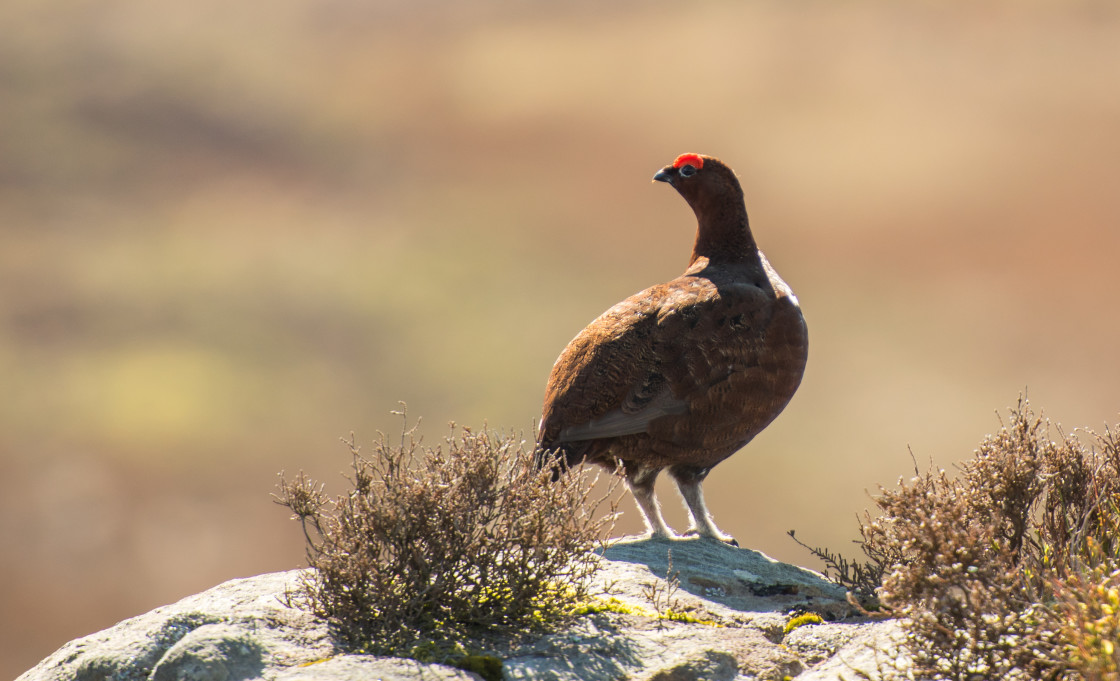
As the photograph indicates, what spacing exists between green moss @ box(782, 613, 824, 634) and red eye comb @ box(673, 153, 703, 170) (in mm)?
3909

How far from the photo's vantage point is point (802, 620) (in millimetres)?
5215

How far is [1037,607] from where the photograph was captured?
3.84 metres

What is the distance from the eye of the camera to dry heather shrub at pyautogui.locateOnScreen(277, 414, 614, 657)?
4.56m

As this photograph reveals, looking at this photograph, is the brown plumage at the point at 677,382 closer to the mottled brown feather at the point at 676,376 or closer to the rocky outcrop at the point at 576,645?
the mottled brown feather at the point at 676,376

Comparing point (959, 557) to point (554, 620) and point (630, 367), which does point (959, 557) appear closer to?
point (554, 620)

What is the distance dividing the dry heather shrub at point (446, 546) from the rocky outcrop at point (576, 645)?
188mm

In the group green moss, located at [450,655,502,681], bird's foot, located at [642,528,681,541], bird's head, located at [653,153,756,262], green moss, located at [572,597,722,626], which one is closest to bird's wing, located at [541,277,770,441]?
bird's foot, located at [642,528,681,541]

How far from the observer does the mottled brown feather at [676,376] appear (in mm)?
6703

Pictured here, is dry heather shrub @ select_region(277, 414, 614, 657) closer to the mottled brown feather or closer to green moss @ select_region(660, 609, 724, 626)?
green moss @ select_region(660, 609, 724, 626)

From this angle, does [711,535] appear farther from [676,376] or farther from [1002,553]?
[1002,553]

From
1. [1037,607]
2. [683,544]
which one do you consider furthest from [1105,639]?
[683,544]

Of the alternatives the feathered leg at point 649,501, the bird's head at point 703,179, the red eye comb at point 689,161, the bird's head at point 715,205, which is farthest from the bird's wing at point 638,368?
the red eye comb at point 689,161

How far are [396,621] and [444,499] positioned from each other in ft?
1.88

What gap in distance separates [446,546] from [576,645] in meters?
0.73
